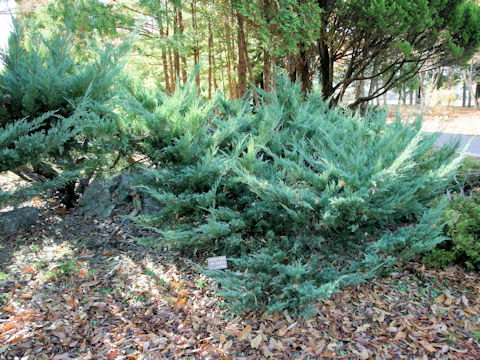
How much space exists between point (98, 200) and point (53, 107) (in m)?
1.24

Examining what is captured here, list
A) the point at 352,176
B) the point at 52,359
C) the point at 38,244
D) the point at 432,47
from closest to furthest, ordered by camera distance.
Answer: the point at 52,359, the point at 352,176, the point at 38,244, the point at 432,47

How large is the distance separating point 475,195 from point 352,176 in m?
1.41

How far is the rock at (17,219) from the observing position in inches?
129

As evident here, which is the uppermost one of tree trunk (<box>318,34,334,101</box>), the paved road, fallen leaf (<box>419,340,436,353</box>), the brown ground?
tree trunk (<box>318,34,334,101</box>)

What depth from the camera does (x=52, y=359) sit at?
1.93 metres

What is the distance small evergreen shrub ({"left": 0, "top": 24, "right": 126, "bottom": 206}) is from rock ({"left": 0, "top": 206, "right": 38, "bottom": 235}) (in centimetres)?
48

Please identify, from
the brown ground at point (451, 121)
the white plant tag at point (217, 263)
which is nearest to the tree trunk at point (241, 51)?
the brown ground at point (451, 121)

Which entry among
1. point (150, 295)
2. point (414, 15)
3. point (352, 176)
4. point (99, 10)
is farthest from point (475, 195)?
point (99, 10)

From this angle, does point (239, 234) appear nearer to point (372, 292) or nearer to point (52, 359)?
point (372, 292)

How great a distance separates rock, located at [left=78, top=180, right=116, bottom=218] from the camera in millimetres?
3747

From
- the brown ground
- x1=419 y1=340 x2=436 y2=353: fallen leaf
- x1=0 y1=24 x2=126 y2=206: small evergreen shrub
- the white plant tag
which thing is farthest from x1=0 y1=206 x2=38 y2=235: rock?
the brown ground

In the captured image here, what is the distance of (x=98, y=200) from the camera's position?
3.85 m

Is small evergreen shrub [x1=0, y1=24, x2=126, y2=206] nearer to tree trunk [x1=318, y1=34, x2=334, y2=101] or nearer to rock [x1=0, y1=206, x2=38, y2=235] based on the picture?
rock [x1=0, y1=206, x2=38, y2=235]

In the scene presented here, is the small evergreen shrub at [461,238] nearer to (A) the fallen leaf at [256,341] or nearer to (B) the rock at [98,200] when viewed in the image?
(A) the fallen leaf at [256,341]
